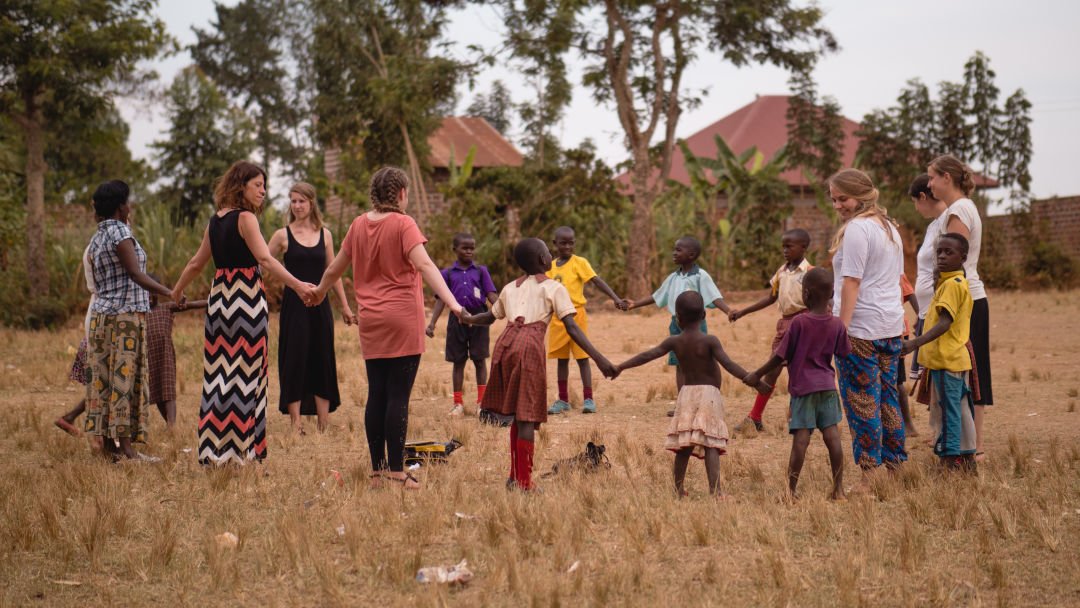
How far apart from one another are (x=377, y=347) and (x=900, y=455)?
3380 mm

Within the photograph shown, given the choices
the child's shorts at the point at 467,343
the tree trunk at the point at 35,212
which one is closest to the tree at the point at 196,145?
the tree trunk at the point at 35,212

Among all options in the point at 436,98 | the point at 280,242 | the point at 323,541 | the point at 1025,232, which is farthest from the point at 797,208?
the point at 323,541

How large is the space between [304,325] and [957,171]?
5.25 m

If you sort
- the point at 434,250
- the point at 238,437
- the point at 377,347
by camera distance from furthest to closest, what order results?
the point at 434,250 → the point at 238,437 → the point at 377,347

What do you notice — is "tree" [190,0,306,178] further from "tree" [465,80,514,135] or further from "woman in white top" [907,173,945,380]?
"woman in white top" [907,173,945,380]

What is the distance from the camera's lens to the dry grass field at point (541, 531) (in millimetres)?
4434

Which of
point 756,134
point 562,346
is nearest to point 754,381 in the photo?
point 562,346

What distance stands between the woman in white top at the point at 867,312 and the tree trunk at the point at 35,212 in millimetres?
16908

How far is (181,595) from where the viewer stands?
4387 mm

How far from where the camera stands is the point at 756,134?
40.9 metres

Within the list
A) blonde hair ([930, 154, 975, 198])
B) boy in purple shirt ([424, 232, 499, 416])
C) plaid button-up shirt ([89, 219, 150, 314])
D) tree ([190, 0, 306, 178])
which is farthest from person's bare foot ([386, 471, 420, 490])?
tree ([190, 0, 306, 178])

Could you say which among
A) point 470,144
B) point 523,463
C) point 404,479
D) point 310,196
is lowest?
point 404,479

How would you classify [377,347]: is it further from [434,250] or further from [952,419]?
[434,250]

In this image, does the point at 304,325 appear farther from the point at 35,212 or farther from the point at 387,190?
the point at 35,212
